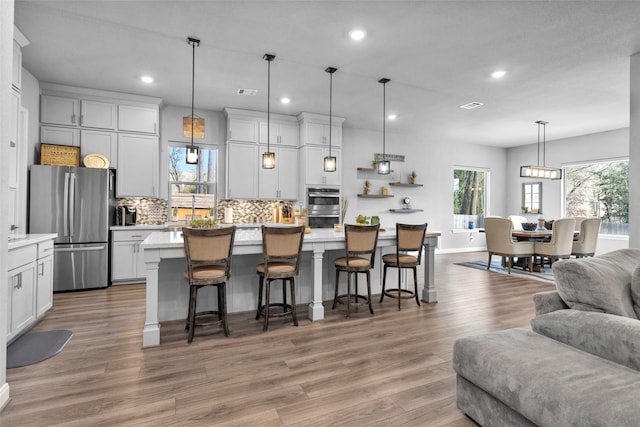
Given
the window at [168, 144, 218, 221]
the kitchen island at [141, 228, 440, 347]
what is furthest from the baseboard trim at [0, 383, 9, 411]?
the window at [168, 144, 218, 221]

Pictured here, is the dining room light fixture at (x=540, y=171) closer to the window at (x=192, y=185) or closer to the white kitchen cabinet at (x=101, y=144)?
the window at (x=192, y=185)

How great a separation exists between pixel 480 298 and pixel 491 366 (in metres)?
3.19

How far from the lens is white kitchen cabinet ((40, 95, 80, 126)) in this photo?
16.5 ft

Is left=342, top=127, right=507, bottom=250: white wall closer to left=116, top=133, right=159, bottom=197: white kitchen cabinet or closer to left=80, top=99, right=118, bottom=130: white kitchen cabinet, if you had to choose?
left=116, top=133, right=159, bottom=197: white kitchen cabinet

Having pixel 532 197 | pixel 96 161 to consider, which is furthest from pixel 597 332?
pixel 532 197

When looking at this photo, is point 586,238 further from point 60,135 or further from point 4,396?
point 60,135

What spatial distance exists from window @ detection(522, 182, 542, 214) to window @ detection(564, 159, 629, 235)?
607 millimetres

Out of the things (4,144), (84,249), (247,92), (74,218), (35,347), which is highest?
(247,92)

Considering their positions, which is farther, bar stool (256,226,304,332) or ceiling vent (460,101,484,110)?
ceiling vent (460,101,484,110)

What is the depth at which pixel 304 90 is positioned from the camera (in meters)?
5.27

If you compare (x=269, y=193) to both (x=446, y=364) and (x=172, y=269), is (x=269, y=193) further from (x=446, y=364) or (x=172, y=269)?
(x=446, y=364)

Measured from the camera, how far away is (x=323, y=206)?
6793 mm

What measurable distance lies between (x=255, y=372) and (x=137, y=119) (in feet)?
15.7

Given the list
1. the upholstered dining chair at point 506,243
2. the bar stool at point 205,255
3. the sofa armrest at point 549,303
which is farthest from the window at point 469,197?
the bar stool at point 205,255
